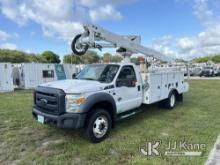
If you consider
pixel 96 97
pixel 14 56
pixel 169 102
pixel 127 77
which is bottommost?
pixel 169 102

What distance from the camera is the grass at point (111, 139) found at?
421cm

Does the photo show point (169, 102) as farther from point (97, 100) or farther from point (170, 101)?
point (97, 100)

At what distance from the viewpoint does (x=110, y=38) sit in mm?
6625

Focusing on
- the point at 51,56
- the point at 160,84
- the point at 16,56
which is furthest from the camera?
the point at 51,56

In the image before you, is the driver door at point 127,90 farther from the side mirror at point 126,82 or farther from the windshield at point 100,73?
the windshield at point 100,73

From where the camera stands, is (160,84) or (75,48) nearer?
(75,48)

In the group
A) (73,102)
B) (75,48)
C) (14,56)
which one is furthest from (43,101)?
(14,56)

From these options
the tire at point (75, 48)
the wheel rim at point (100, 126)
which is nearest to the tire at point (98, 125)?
the wheel rim at point (100, 126)

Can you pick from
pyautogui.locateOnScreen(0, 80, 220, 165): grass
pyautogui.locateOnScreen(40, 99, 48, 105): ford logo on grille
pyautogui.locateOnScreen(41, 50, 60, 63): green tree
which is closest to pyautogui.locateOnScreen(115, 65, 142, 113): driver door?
pyautogui.locateOnScreen(0, 80, 220, 165): grass

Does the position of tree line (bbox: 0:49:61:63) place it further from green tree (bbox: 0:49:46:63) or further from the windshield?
the windshield

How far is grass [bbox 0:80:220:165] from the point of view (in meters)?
Answer: 4.21

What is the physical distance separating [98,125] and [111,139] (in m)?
0.50

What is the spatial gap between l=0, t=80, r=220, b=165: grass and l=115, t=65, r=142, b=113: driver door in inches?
24.8

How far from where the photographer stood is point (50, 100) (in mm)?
4883
